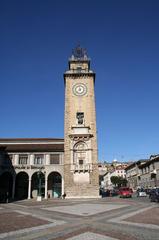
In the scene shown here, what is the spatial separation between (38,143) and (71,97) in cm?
1396

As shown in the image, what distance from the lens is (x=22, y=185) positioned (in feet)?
165

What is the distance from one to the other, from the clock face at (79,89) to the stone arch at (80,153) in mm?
11187

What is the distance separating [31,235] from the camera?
1007 centimetres

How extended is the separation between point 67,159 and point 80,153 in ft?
9.77

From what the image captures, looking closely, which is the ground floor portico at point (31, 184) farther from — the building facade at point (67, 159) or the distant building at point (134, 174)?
the distant building at point (134, 174)

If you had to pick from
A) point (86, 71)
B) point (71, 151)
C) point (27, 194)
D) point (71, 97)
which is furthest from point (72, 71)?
point (27, 194)

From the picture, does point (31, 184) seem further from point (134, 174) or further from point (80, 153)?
point (134, 174)

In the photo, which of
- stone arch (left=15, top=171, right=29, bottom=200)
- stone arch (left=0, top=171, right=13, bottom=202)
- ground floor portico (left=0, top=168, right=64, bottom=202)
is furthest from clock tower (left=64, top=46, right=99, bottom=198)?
stone arch (left=0, top=171, right=13, bottom=202)

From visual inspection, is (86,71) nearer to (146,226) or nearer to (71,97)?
(71,97)

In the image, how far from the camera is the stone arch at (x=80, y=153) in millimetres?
46281

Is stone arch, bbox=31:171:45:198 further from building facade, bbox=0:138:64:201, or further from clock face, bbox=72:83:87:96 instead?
clock face, bbox=72:83:87:96

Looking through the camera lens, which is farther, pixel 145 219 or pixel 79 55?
pixel 79 55

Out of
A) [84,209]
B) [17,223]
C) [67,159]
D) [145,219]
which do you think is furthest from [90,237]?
[67,159]

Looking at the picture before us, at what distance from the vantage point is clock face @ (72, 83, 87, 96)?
167 ft
